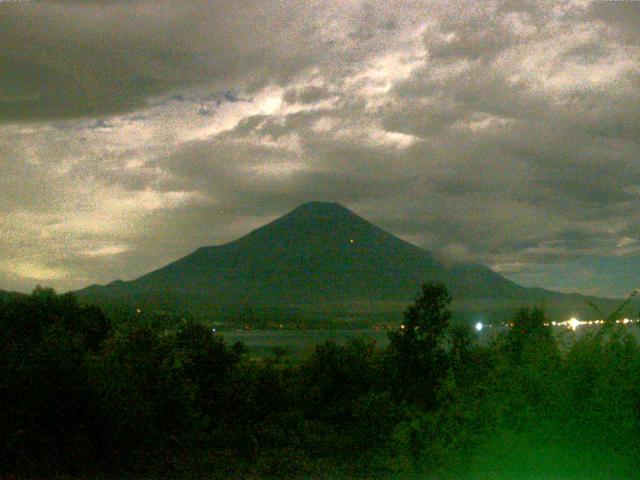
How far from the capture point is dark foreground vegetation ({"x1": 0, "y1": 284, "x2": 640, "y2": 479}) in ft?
26.3

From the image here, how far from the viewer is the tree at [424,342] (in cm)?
1293

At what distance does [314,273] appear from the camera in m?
109

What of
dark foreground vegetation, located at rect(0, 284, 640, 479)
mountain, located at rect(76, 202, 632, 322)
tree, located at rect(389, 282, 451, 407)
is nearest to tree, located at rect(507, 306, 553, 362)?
dark foreground vegetation, located at rect(0, 284, 640, 479)

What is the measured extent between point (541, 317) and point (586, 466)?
5716 mm

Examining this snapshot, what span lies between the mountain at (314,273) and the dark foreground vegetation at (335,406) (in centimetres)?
6109

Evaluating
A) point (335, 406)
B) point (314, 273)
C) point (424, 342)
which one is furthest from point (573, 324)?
point (314, 273)

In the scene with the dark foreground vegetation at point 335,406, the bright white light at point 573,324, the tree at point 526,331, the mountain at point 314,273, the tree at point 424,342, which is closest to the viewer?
the dark foreground vegetation at point 335,406

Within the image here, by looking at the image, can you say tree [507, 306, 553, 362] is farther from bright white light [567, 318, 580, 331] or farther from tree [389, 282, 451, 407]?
tree [389, 282, 451, 407]

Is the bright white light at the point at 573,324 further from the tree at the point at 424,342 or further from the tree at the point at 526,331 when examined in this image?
the tree at the point at 424,342

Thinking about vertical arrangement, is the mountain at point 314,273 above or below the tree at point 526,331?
above

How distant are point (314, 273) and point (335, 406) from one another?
310 ft

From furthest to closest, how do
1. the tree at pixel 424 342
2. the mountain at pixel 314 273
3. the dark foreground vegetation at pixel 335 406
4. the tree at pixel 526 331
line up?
the mountain at pixel 314 273 → the tree at pixel 424 342 → the tree at pixel 526 331 → the dark foreground vegetation at pixel 335 406

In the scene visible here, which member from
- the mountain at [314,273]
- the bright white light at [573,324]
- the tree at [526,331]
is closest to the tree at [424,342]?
the tree at [526,331]

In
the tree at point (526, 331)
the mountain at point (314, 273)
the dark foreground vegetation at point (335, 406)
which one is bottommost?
the dark foreground vegetation at point (335, 406)
